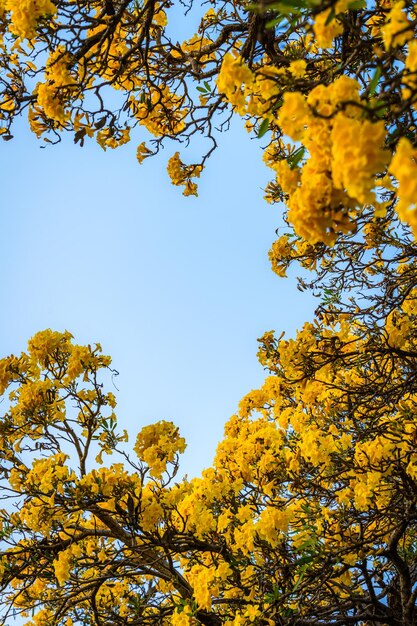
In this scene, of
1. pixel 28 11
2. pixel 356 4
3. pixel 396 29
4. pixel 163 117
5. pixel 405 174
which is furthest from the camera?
pixel 163 117

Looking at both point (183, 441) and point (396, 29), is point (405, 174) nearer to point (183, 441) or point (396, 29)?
point (396, 29)

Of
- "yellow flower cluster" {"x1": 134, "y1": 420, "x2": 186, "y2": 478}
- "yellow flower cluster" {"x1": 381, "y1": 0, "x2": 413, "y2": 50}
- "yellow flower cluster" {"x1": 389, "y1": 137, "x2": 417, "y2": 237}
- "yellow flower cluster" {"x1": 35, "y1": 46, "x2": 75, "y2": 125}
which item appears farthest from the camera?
"yellow flower cluster" {"x1": 134, "y1": 420, "x2": 186, "y2": 478}

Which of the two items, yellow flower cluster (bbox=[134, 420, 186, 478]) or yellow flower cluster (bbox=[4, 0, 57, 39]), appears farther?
yellow flower cluster (bbox=[134, 420, 186, 478])

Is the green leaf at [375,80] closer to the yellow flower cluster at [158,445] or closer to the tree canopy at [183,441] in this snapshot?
the tree canopy at [183,441]

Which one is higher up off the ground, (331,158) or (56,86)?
(56,86)

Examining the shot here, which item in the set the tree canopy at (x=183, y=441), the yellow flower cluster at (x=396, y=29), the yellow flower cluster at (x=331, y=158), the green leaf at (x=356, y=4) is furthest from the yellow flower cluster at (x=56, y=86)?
the yellow flower cluster at (x=396, y=29)

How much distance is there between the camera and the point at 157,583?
21.8 feet

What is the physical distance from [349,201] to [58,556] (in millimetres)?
3734

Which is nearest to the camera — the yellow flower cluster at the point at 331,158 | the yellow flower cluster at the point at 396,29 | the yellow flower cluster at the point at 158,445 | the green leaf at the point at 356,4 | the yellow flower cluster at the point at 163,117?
the yellow flower cluster at the point at 331,158

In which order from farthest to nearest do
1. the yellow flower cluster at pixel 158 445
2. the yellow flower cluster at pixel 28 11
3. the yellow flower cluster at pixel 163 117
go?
the yellow flower cluster at pixel 163 117 → the yellow flower cluster at pixel 158 445 → the yellow flower cluster at pixel 28 11

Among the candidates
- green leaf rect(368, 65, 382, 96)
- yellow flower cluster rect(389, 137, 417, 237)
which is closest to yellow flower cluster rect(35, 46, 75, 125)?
green leaf rect(368, 65, 382, 96)

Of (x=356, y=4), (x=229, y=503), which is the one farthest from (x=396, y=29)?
(x=229, y=503)

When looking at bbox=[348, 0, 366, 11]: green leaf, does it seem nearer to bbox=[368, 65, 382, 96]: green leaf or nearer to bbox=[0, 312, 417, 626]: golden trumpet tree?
bbox=[368, 65, 382, 96]: green leaf

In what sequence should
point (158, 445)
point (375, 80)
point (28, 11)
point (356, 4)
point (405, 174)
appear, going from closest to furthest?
point (405, 174) < point (356, 4) < point (375, 80) < point (28, 11) < point (158, 445)
